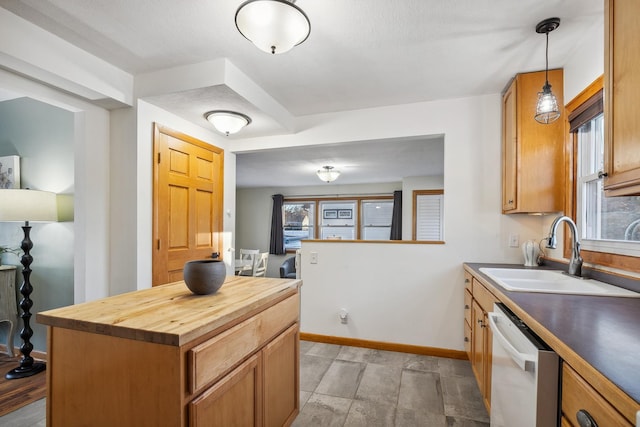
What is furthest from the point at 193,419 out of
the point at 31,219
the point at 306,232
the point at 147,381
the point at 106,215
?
the point at 306,232

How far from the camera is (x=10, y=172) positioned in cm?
287

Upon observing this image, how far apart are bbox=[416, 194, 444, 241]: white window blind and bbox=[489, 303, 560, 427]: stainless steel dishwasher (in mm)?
4928

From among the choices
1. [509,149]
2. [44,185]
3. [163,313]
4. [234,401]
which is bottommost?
[234,401]

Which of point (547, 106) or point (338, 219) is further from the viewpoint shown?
point (338, 219)

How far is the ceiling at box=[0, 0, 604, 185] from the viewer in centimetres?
165

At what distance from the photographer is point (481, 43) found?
1960 millimetres

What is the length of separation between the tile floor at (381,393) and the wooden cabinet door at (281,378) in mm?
312

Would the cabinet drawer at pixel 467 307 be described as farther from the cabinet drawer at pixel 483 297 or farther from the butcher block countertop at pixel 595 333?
the butcher block countertop at pixel 595 333

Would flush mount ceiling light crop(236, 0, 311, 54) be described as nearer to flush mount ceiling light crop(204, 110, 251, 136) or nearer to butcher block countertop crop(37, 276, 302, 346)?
flush mount ceiling light crop(204, 110, 251, 136)

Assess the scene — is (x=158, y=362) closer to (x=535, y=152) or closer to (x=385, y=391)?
(x=385, y=391)

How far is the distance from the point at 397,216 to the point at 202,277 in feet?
19.6

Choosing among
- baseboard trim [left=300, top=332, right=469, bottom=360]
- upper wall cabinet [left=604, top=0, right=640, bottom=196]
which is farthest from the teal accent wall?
upper wall cabinet [left=604, top=0, right=640, bottom=196]

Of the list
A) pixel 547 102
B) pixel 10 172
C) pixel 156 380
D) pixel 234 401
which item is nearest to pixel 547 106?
pixel 547 102

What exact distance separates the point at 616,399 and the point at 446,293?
233cm
